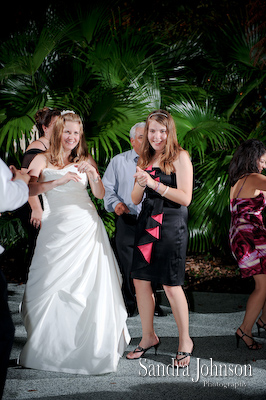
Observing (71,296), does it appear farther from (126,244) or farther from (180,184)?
(126,244)

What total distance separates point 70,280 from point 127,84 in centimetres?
307

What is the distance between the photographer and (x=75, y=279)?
10.8 ft

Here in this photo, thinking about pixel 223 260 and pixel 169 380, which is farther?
pixel 223 260

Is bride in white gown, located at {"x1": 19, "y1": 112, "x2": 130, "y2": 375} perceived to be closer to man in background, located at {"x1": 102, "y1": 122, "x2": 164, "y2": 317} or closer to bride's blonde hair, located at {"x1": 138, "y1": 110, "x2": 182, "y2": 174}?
bride's blonde hair, located at {"x1": 138, "y1": 110, "x2": 182, "y2": 174}

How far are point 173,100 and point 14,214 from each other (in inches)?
100

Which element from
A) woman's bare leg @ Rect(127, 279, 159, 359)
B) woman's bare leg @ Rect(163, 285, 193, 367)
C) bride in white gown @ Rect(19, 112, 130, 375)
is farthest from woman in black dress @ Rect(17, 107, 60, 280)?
woman's bare leg @ Rect(163, 285, 193, 367)

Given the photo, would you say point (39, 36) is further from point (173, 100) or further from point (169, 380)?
point (169, 380)

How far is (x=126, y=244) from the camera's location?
4566 millimetres

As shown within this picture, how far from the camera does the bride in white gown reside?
10.4 ft

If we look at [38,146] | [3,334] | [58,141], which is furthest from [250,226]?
[3,334]

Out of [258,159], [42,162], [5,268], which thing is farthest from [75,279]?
[5,268]

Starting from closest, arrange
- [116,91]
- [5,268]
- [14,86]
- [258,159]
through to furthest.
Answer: [258,159]
[116,91]
[14,86]
[5,268]

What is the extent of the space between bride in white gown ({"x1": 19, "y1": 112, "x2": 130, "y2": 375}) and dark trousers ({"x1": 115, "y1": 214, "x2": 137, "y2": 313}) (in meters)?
1.01

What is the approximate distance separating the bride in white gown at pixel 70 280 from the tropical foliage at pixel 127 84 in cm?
143
